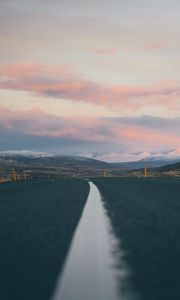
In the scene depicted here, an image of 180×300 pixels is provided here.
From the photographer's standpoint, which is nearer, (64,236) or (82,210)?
(64,236)

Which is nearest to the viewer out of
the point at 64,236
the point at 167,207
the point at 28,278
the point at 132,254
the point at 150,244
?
the point at 28,278

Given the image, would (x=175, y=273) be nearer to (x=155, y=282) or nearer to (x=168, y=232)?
(x=155, y=282)

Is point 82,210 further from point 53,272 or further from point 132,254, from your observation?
point 53,272

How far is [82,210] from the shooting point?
15.4 m

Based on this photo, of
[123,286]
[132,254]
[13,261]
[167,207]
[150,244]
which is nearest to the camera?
[123,286]

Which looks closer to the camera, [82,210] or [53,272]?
[53,272]

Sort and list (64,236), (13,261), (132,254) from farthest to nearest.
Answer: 1. (64,236)
2. (132,254)
3. (13,261)

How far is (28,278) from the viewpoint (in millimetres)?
5742

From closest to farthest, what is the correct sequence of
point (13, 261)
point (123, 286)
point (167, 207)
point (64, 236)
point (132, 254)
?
point (123, 286) < point (13, 261) < point (132, 254) < point (64, 236) < point (167, 207)

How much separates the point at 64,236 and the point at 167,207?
6.38m

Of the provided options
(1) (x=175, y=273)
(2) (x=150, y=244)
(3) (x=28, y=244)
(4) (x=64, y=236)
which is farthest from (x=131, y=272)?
(4) (x=64, y=236)

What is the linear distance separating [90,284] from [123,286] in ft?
1.17

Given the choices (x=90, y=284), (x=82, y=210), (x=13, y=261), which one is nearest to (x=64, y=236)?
(x=13, y=261)

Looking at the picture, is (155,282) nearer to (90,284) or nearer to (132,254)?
(90,284)
